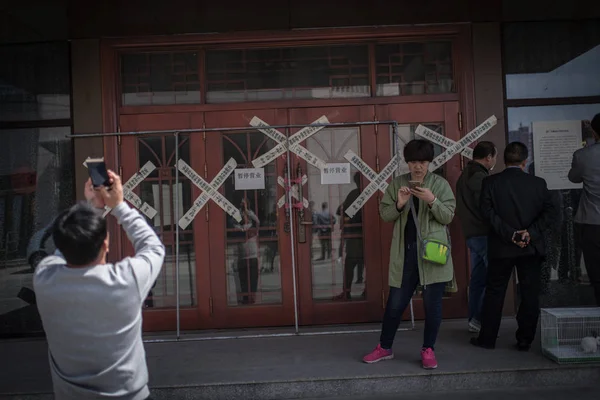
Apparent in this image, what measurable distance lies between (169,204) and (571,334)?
13.6 feet

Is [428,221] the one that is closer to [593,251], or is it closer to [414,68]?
[593,251]

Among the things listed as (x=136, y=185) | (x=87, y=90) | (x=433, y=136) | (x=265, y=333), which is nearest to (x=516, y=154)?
(x=433, y=136)

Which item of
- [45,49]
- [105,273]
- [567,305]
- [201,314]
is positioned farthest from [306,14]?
[105,273]

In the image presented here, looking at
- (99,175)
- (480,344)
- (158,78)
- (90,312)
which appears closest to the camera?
(90,312)

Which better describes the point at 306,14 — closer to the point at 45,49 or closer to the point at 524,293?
the point at 45,49

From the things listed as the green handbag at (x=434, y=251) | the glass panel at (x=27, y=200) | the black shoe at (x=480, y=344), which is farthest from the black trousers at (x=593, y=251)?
the glass panel at (x=27, y=200)

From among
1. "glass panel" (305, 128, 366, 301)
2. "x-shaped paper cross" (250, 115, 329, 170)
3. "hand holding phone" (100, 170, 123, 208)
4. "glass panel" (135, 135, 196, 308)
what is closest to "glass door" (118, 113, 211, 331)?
"glass panel" (135, 135, 196, 308)

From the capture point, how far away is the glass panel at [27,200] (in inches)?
264

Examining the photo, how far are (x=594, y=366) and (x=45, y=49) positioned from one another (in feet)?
20.2

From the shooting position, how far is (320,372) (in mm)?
5066

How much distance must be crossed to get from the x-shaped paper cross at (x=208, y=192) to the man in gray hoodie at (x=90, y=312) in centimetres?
393

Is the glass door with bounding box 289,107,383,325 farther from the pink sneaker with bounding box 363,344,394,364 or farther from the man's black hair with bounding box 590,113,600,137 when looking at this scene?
the man's black hair with bounding box 590,113,600,137

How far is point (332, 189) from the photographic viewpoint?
6.73m

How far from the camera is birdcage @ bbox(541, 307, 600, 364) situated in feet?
16.7
